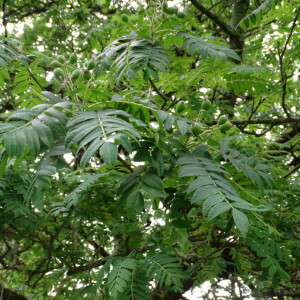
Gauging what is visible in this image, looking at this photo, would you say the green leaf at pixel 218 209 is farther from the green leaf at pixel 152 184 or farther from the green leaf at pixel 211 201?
the green leaf at pixel 152 184

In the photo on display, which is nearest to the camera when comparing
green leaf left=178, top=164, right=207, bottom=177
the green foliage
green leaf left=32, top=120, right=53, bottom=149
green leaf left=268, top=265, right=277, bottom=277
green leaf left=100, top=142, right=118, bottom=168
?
green leaf left=100, top=142, right=118, bottom=168

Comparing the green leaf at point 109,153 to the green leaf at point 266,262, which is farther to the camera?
the green leaf at point 266,262

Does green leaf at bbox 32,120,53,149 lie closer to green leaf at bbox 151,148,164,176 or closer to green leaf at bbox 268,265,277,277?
green leaf at bbox 151,148,164,176

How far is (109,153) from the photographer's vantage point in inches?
38.9

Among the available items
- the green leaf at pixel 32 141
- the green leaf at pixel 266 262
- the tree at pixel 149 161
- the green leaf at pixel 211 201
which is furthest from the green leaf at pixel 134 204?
the green leaf at pixel 266 262

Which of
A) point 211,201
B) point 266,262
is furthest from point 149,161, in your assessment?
point 266,262

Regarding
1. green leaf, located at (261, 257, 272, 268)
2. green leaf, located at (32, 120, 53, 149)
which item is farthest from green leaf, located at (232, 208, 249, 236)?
green leaf, located at (261, 257, 272, 268)

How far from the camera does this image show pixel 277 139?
11.0ft

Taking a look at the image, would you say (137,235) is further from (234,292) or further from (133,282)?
(234,292)

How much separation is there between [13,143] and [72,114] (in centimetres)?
39

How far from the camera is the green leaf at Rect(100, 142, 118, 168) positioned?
97 cm

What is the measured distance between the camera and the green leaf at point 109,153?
3.19ft

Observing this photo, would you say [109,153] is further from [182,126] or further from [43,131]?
[182,126]

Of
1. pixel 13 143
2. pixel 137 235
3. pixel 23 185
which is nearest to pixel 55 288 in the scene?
pixel 137 235
